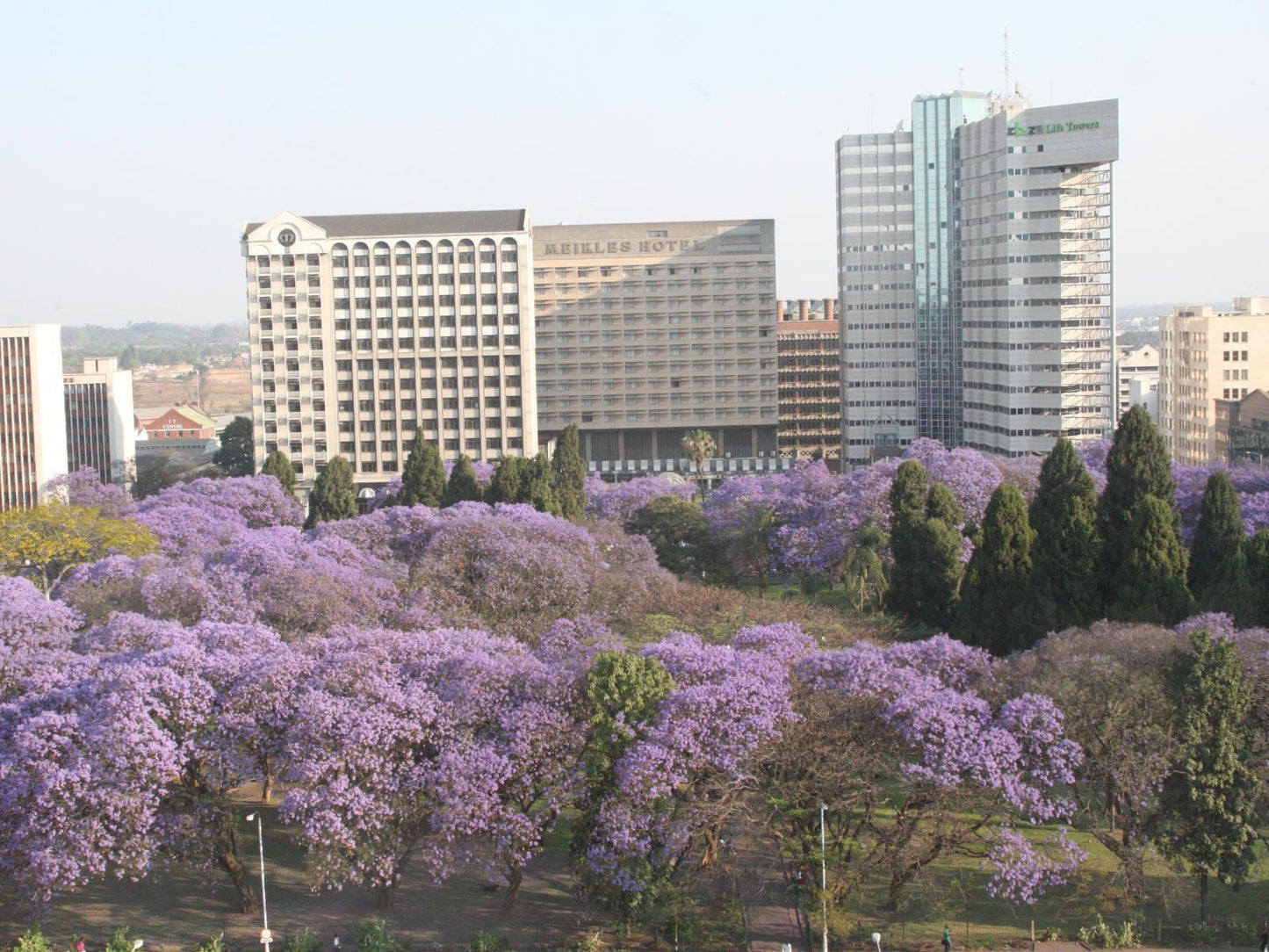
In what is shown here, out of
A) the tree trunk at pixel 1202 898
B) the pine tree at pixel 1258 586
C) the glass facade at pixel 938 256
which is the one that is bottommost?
the tree trunk at pixel 1202 898

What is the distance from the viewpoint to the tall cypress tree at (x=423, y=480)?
70500mm

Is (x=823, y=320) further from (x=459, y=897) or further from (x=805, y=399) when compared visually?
(x=459, y=897)

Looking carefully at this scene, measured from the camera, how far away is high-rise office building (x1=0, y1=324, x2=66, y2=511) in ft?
303

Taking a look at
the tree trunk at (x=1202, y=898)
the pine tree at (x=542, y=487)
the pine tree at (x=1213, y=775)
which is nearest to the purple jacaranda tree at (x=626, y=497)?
the pine tree at (x=542, y=487)

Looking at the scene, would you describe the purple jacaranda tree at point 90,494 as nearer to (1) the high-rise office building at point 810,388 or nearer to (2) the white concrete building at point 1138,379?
(1) the high-rise office building at point 810,388

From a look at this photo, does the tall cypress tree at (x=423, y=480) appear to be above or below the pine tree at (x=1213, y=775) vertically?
above

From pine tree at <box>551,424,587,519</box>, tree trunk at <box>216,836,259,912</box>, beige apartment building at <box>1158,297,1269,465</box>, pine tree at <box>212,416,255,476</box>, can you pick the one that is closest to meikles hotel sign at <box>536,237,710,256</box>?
pine tree at <box>212,416,255,476</box>

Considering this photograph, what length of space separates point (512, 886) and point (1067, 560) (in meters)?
21.2

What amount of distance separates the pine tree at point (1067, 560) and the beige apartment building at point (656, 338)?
79.8 meters

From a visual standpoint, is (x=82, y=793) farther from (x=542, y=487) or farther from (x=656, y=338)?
(x=656, y=338)

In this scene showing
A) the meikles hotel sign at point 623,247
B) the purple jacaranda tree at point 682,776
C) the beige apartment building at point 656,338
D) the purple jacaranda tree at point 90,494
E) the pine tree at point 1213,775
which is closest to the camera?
the purple jacaranda tree at point 682,776

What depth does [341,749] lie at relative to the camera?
30891 millimetres

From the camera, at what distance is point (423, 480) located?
232ft

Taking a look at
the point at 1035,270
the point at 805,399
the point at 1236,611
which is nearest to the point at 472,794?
the point at 1236,611
